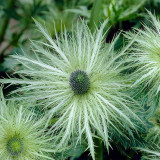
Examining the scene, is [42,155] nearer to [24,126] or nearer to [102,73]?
[24,126]

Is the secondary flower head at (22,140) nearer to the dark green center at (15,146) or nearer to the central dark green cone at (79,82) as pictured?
the dark green center at (15,146)

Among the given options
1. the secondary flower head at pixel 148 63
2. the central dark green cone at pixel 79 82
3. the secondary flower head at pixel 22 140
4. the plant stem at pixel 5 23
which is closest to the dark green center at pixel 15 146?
the secondary flower head at pixel 22 140

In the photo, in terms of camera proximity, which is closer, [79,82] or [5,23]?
[79,82]

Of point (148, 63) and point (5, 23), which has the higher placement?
point (5, 23)

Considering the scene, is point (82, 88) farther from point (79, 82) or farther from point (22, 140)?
point (22, 140)

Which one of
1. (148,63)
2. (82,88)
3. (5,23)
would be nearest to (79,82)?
(82,88)

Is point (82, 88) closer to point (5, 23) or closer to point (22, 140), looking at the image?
point (22, 140)
